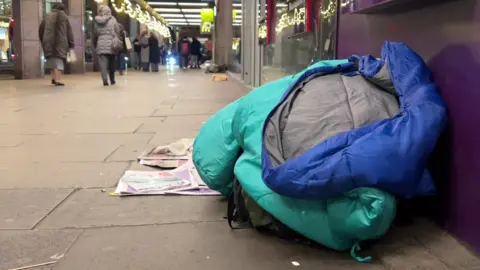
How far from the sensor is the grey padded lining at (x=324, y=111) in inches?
83.4

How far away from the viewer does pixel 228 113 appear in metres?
2.73

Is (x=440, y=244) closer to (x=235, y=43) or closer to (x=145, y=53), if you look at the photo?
(x=235, y=43)

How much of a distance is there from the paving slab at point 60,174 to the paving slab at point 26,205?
5.5 inches

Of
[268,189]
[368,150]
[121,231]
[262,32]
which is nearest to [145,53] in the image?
[262,32]

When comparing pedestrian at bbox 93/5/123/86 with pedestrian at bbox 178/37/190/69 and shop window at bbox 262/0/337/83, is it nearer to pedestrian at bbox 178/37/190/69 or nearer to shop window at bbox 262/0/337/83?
shop window at bbox 262/0/337/83

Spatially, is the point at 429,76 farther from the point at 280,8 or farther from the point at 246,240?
the point at 280,8

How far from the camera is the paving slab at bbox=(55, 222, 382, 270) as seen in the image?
78.4 inches

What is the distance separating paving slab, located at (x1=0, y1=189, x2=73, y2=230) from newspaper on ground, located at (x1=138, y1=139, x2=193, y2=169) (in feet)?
2.49

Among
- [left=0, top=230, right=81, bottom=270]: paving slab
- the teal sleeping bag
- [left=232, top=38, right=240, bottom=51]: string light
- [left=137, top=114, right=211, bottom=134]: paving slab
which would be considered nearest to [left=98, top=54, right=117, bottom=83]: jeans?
[left=137, top=114, right=211, bottom=134]: paving slab

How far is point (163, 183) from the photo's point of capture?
10.3ft

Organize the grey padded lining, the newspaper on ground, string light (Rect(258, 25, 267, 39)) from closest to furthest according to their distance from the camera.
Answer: the grey padded lining < the newspaper on ground < string light (Rect(258, 25, 267, 39))

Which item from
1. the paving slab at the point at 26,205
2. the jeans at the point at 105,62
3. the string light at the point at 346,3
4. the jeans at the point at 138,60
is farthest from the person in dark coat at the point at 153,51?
the paving slab at the point at 26,205

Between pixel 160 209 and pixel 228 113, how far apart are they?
0.60 meters

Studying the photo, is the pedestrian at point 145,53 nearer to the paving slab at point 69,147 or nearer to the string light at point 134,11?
the string light at point 134,11
